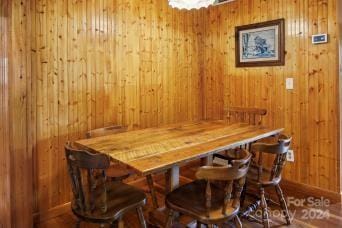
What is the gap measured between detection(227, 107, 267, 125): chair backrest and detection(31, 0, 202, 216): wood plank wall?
2.28 feet

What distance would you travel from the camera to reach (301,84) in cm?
296

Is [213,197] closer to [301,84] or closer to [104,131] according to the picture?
[104,131]

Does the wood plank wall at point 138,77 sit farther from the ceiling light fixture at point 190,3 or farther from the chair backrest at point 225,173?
the chair backrest at point 225,173

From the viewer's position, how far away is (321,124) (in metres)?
2.84

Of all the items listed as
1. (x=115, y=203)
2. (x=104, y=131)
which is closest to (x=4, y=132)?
(x=104, y=131)

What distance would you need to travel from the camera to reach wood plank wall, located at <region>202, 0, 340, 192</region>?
9.03 feet

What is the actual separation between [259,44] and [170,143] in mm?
1928

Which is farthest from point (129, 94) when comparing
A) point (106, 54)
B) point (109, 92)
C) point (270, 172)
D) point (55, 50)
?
point (270, 172)

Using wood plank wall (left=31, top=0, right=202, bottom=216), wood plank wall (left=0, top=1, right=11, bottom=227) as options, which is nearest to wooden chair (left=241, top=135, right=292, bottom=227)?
wood plank wall (left=31, top=0, right=202, bottom=216)

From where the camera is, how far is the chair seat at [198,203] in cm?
164

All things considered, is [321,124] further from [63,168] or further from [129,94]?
[63,168]

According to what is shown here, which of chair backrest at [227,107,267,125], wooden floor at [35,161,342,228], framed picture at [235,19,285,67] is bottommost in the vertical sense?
wooden floor at [35,161,342,228]

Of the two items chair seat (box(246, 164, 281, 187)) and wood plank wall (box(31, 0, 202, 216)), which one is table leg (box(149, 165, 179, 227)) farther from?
wood plank wall (box(31, 0, 202, 216))

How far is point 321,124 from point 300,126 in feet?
0.72
